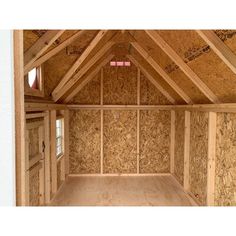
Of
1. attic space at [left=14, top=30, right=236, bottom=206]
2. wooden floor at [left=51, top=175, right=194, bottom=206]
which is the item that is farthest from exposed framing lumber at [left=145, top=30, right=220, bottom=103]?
wooden floor at [left=51, top=175, right=194, bottom=206]

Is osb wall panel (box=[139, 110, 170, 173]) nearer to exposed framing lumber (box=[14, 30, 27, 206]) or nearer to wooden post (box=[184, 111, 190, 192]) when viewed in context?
wooden post (box=[184, 111, 190, 192])

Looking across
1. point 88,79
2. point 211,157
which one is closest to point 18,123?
point 211,157

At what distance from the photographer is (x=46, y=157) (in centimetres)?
385

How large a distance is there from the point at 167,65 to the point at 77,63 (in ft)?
5.00

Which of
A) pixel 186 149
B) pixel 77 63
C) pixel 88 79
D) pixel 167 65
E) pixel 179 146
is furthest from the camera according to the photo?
pixel 88 79

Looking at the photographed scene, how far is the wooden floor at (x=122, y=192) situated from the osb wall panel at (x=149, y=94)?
6.59ft

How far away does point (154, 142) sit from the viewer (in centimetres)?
604

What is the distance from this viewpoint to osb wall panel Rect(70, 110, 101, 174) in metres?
5.91

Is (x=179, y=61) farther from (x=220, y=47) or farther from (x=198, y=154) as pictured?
(x=198, y=154)

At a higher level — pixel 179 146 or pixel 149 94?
pixel 149 94

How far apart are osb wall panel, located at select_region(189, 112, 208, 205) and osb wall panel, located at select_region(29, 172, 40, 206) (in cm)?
268
